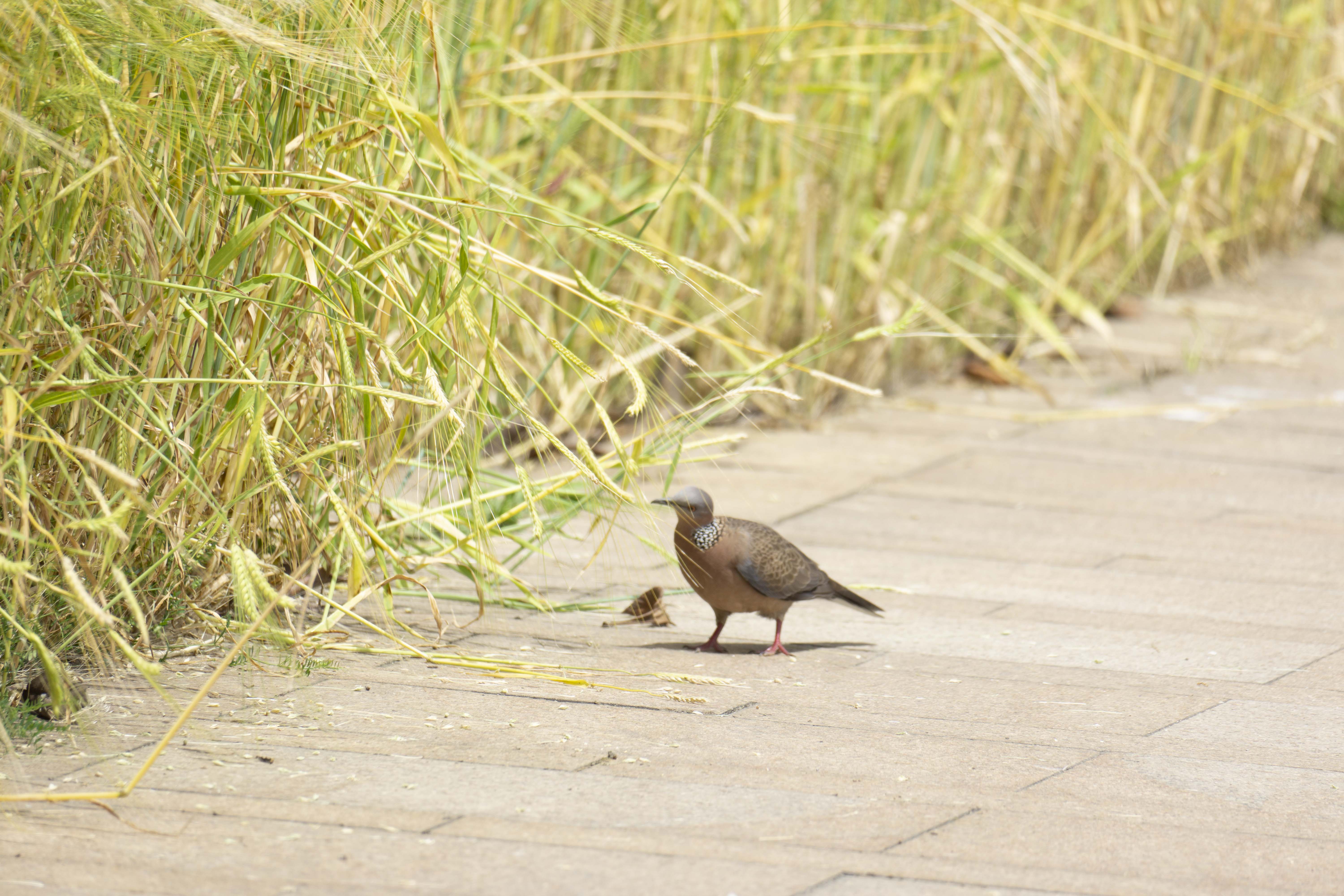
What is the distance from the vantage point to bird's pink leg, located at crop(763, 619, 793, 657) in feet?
11.8

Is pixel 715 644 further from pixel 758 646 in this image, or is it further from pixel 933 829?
pixel 933 829

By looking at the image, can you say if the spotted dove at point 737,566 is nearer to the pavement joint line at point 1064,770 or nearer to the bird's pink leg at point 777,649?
the bird's pink leg at point 777,649

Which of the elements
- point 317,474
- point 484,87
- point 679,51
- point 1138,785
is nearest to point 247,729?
point 317,474

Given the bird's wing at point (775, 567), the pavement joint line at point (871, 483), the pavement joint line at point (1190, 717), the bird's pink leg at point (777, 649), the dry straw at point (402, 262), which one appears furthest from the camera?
the pavement joint line at point (871, 483)

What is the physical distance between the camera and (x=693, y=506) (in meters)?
3.52

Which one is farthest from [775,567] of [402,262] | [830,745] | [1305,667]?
[1305,667]

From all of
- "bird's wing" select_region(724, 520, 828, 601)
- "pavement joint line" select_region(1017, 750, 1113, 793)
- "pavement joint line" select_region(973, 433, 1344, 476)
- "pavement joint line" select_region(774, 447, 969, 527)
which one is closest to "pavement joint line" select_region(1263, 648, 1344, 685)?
"pavement joint line" select_region(1017, 750, 1113, 793)

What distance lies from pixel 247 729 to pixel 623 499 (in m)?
0.74

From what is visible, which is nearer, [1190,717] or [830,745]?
[830,745]

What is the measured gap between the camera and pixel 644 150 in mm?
4914

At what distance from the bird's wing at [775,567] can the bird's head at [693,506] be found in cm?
6

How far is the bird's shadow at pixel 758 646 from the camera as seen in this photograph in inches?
142

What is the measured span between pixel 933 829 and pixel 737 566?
1.02 meters

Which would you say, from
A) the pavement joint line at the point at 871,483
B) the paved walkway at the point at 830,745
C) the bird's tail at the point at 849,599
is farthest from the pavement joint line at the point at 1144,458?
the bird's tail at the point at 849,599
